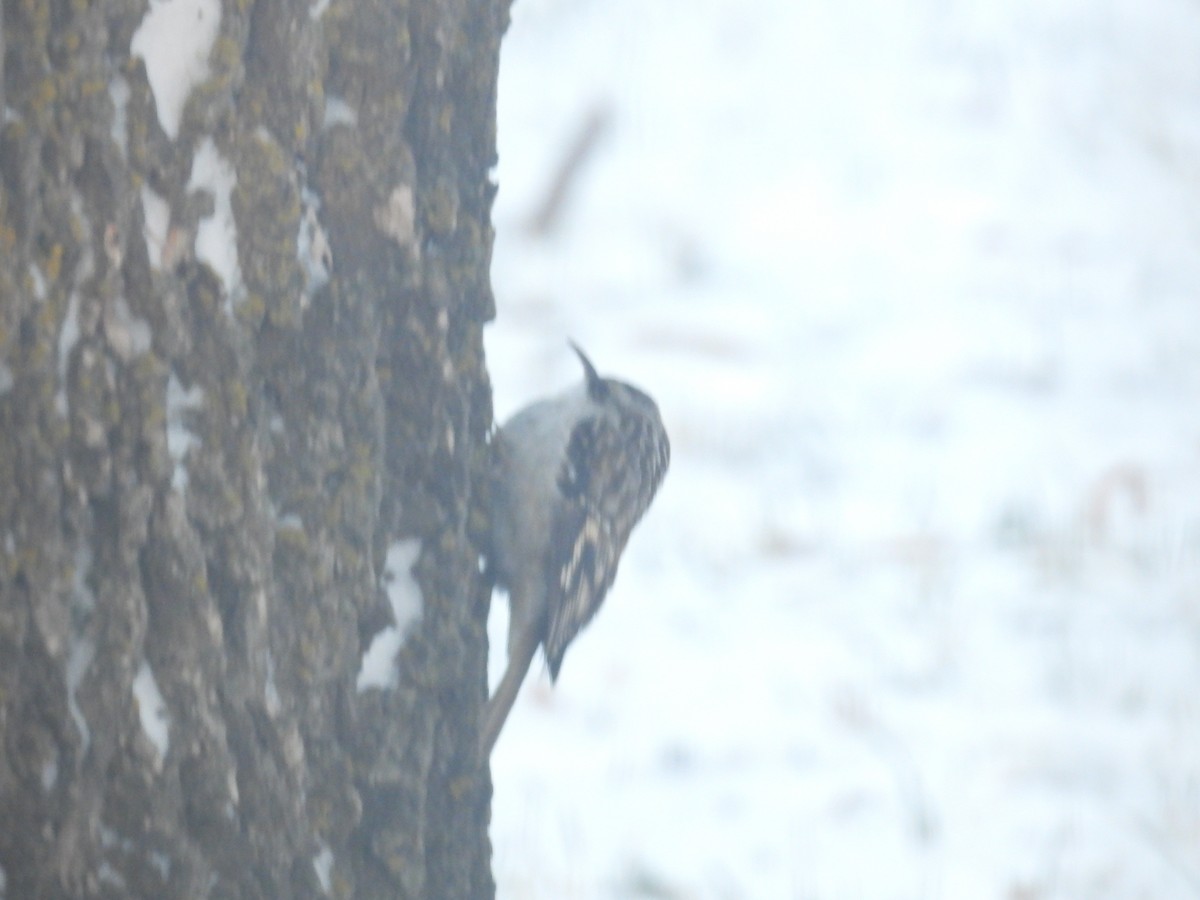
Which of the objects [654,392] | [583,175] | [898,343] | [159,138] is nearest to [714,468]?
[654,392]

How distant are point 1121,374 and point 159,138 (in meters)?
6.02

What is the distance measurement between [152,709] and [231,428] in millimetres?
365

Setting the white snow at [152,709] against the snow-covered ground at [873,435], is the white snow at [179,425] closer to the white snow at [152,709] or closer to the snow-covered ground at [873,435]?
the white snow at [152,709]

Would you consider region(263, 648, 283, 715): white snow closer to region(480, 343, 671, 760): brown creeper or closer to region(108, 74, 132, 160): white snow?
region(108, 74, 132, 160): white snow

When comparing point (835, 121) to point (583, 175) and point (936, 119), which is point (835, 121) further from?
point (583, 175)

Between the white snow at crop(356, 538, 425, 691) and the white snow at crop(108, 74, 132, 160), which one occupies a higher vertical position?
the white snow at crop(108, 74, 132, 160)

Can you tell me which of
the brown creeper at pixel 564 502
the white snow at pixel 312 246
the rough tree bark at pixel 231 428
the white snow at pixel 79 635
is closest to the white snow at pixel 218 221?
the rough tree bark at pixel 231 428

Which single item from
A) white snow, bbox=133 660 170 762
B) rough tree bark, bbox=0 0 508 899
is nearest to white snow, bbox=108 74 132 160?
rough tree bark, bbox=0 0 508 899

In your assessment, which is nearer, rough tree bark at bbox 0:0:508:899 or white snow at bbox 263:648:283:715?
rough tree bark at bbox 0:0:508:899

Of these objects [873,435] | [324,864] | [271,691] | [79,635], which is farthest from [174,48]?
[873,435]

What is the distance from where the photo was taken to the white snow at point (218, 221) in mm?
2105

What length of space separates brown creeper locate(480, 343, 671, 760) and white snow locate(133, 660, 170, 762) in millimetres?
967

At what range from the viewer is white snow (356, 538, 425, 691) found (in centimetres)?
243

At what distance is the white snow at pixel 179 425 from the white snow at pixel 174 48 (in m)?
0.31
